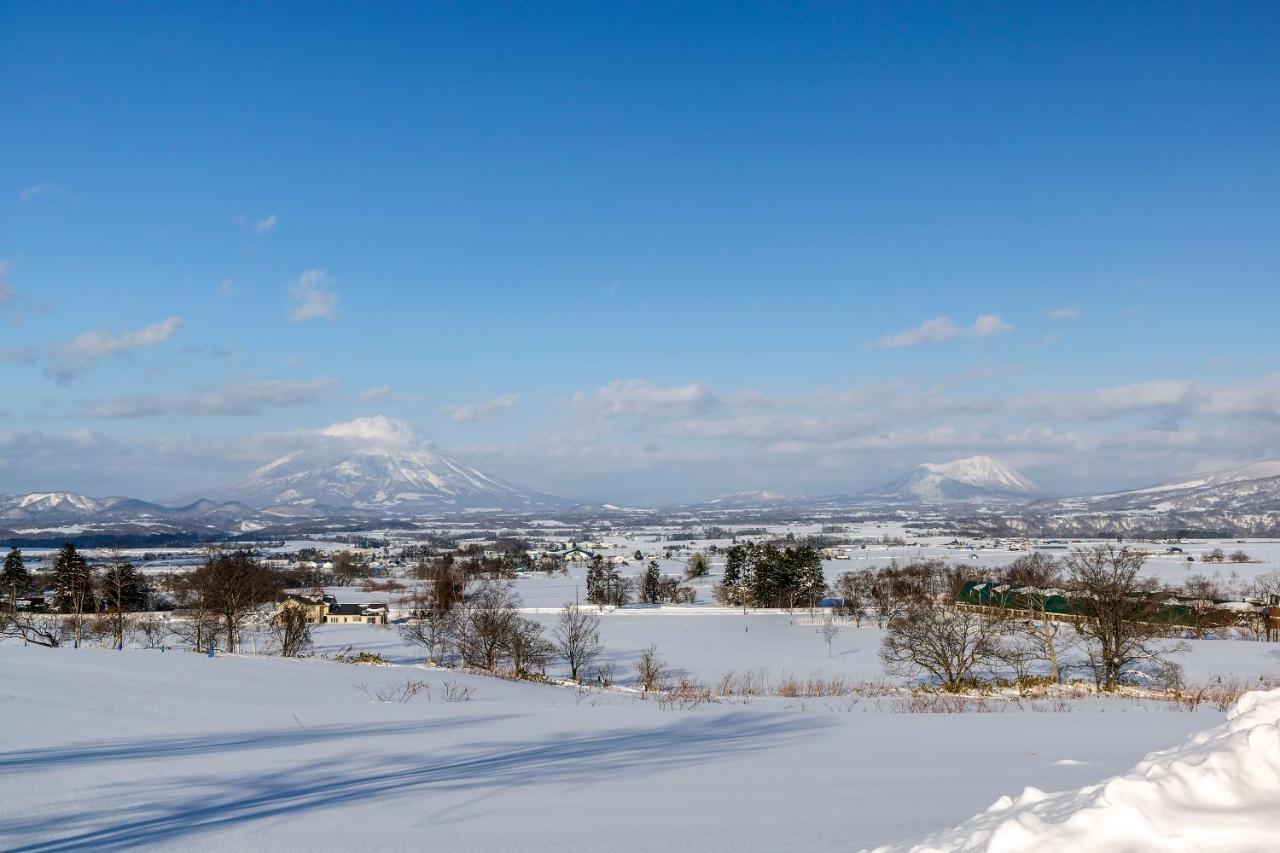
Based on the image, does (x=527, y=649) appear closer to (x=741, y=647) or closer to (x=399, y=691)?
(x=399, y=691)

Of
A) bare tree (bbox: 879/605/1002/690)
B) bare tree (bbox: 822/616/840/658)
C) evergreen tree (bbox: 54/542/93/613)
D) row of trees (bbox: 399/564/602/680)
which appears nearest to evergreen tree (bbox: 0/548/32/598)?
evergreen tree (bbox: 54/542/93/613)

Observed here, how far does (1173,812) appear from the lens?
2.16m

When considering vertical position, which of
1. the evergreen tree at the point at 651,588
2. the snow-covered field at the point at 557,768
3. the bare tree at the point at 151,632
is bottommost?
the evergreen tree at the point at 651,588

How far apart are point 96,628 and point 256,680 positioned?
1151 inches

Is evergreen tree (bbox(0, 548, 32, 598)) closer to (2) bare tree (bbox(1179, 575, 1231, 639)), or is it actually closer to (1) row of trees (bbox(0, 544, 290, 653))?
(1) row of trees (bbox(0, 544, 290, 653))

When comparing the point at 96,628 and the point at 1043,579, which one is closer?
the point at 96,628

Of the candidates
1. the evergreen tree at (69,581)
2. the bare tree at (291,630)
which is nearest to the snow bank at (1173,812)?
the bare tree at (291,630)

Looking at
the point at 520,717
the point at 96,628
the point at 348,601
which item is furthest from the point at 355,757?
the point at 348,601

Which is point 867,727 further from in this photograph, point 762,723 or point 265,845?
point 265,845

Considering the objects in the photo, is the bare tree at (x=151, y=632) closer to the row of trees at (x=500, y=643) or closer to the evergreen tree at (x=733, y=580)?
the row of trees at (x=500, y=643)

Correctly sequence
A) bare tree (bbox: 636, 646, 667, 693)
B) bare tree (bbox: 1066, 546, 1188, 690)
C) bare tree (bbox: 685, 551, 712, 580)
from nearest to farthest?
bare tree (bbox: 636, 646, 667, 693), bare tree (bbox: 1066, 546, 1188, 690), bare tree (bbox: 685, 551, 712, 580)

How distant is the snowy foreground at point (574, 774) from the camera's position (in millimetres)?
2398

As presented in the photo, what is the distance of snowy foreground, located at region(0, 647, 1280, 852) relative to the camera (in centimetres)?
240

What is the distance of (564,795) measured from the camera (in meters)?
4.11
